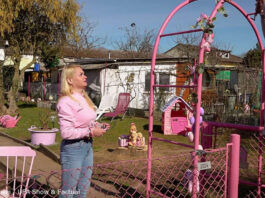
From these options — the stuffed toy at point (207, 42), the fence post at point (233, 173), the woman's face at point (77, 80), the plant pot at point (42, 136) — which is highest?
the stuffed toy at point (207, 42)

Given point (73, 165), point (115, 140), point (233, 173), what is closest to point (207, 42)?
point (233, 173)

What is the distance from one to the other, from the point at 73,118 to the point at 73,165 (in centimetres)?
39

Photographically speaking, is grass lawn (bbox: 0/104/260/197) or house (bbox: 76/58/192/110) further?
house (bbox: 76/58/192/110)

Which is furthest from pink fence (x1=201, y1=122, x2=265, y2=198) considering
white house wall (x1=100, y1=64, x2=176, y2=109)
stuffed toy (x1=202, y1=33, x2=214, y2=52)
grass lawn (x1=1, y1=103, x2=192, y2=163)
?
white house wall (x1=100, y1=64, x2=176, y2=109)

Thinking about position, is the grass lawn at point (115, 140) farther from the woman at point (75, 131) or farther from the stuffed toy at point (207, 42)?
the stuffed toy at point (207, 42)

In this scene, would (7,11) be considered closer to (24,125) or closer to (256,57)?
(24,125)

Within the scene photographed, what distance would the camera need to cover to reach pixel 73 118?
2.62 metres

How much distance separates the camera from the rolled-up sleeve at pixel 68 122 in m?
2.55

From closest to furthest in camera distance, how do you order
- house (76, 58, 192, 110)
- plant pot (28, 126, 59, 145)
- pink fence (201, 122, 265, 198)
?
pink fence (201, 122, 265, 198), plant pot (28, 126, 59, 145), house (76, 58, 192, 110)

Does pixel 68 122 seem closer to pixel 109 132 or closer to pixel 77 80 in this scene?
pixel 77 80

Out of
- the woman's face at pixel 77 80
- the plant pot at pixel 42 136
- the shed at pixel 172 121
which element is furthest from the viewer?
the shed at pixel 172 121

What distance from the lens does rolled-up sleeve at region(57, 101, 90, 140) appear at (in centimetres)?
255


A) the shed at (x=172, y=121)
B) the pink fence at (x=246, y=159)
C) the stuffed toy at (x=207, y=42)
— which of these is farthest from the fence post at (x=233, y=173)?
the shed at (x=172, y=121)

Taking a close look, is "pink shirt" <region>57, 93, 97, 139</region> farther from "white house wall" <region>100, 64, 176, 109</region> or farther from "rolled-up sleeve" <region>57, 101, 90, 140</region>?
"white house wall" <region>100, 64, 176, 109</region>
